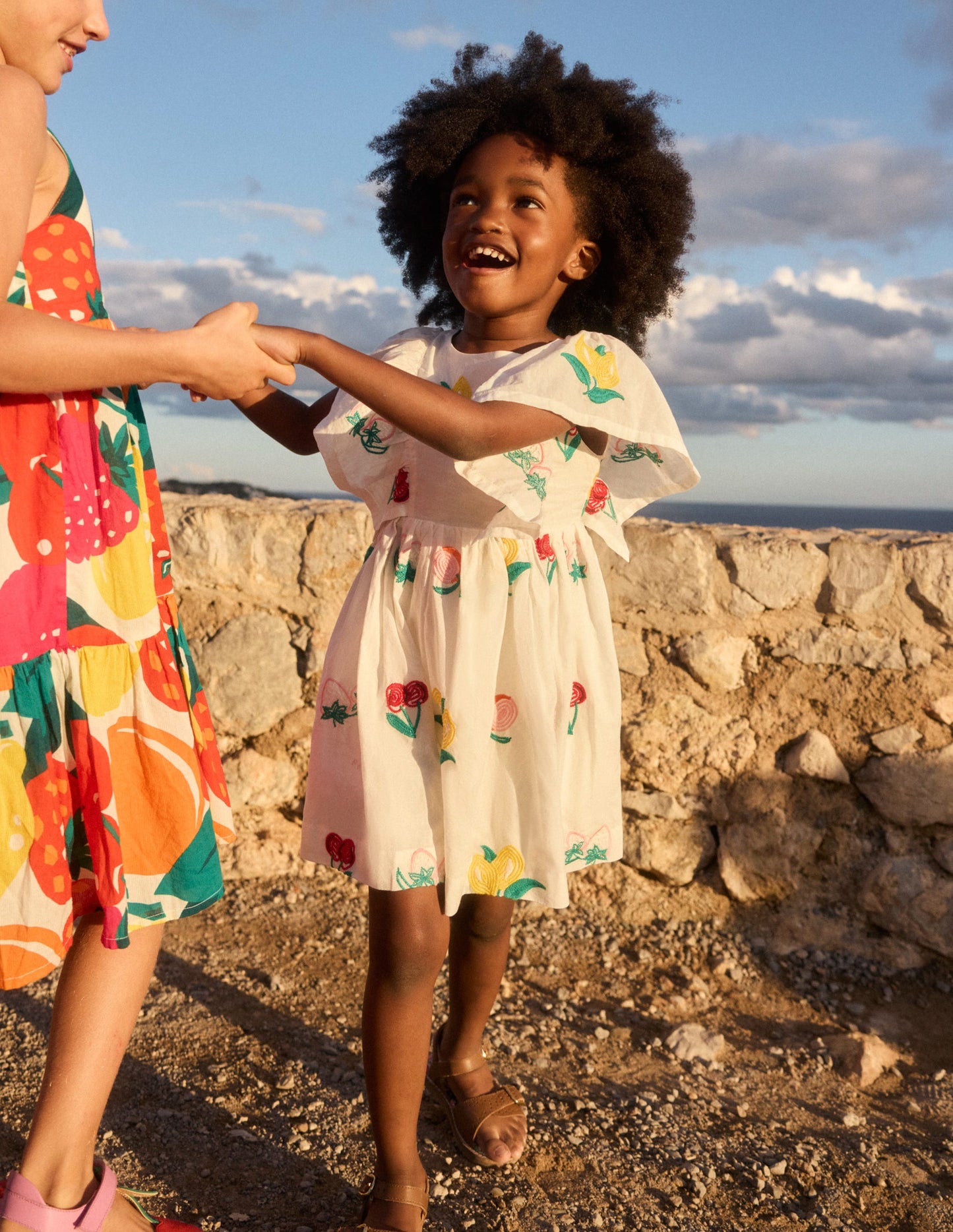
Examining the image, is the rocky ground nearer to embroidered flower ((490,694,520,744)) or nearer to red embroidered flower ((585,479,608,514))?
embroidered flower ((490,694,520,744))

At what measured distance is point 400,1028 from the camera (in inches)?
62.4

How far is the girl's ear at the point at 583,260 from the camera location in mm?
1788

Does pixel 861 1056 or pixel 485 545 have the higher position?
pixel 485 545

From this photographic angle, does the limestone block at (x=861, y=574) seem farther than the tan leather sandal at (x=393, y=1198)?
Yes

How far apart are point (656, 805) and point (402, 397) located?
1.67 meters

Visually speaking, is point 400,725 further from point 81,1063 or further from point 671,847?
point 671,847

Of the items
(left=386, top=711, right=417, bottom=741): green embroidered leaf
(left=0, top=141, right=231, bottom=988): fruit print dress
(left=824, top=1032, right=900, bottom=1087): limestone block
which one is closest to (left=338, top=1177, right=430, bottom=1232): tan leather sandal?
(left=0, top=141, right=231, bottom=988): fruit print dress

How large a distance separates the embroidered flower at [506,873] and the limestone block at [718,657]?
3.89 feet

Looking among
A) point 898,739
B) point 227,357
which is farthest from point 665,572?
point 227,357

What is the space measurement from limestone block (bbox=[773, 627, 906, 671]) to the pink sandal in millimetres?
1993

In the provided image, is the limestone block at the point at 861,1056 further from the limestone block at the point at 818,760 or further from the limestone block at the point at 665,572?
the limestone block at the point at 665,572

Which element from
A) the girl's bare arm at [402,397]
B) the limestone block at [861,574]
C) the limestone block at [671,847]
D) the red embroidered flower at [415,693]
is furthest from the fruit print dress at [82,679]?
the limestone block at [861,574]

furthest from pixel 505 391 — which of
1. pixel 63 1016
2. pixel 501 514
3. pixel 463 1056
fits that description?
pixel 463 1056

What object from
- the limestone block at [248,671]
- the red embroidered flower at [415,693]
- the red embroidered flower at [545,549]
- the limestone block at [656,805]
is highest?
the red embroidered flower at [545,549]
